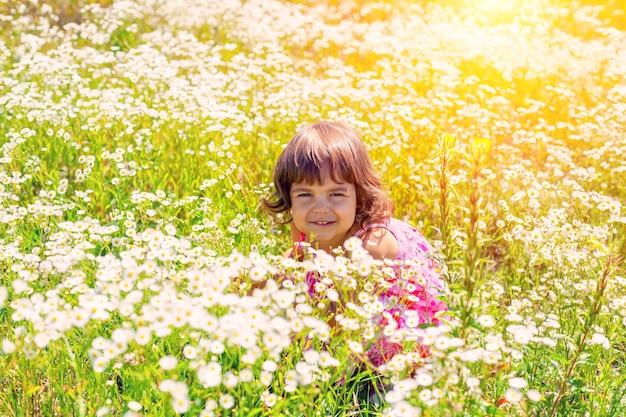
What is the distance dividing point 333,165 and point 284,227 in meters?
1.02

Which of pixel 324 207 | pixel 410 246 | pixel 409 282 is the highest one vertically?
pixel 324 207

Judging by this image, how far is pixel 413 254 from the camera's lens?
11.7 feet

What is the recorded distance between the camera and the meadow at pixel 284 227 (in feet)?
7.24

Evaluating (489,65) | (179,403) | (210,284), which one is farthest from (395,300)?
(489,65)

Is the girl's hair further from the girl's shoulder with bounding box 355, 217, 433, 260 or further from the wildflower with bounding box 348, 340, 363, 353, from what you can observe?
the wildflower with bounding box 348, 340, 363, 353

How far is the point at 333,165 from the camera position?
138 inches

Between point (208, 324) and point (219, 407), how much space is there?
1.12ft

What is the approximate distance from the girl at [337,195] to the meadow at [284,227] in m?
0.30

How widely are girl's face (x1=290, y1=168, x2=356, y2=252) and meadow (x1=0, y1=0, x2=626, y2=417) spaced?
0.96 ft

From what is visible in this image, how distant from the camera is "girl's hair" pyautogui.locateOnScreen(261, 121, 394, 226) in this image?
349 centimetres

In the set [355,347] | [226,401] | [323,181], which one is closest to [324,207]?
[323,181]

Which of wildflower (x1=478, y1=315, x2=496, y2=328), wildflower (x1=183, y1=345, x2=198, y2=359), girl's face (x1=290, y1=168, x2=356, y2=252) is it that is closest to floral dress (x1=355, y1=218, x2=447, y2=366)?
girl's face (x1=290, y1=168, x2=356, y2=252)

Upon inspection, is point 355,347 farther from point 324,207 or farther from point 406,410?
point 324,207

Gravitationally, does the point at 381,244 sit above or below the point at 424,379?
below
